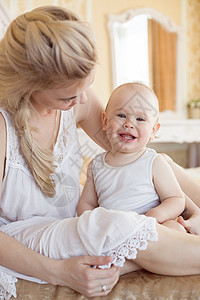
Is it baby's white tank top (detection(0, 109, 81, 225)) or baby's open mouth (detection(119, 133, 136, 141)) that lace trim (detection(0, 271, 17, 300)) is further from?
baby's open mouth (detection(119, 133, 136, 141))

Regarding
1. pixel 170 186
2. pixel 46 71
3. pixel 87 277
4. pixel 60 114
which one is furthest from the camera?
pixel 60 114

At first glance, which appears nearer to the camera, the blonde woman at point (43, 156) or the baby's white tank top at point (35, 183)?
the blonde woman at point (43, 156)

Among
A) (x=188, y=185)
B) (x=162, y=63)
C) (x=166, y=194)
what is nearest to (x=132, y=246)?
(x=166, y=194)

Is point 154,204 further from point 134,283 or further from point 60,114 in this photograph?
point 60,114

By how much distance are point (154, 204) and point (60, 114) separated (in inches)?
20.9

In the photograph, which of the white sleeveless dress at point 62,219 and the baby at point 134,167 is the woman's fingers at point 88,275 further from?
the baby at point 134,167

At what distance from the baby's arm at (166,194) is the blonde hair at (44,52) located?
457mm

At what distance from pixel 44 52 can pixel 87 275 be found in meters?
0.61

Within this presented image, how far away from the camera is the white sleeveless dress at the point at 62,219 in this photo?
971mm

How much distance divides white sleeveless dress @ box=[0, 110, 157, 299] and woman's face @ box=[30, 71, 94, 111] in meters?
0.17

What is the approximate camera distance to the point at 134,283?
1.02 metres

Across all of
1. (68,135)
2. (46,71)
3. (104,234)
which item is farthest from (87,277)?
(68,135)

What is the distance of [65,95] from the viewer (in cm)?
114

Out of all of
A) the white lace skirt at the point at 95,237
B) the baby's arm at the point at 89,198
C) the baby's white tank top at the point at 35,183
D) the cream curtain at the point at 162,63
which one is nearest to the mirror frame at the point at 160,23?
the cream curtain at the point at 162,63
